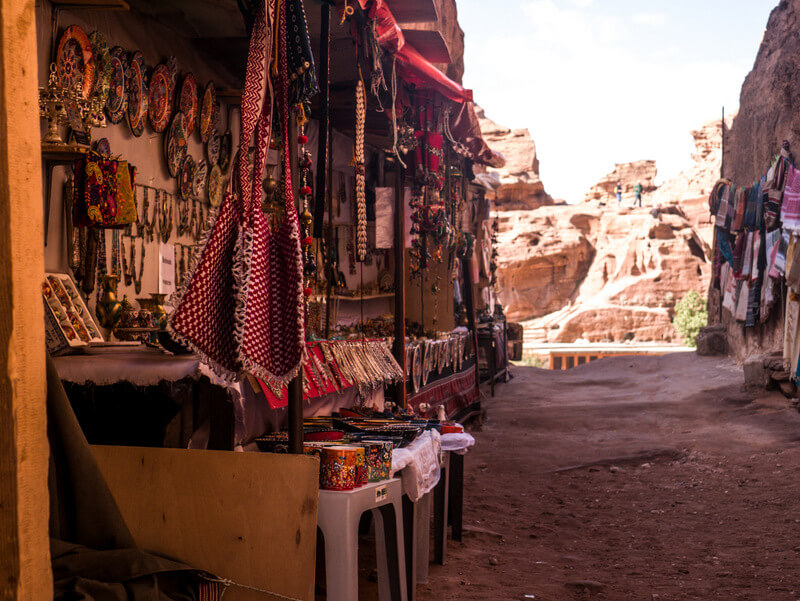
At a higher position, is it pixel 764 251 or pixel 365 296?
pixel 764 251

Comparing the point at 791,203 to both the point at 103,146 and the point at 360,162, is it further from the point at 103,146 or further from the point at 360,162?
the point at 103,146

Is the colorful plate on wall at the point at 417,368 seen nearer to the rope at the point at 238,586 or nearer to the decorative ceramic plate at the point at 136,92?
the decorative ceramic plate at the point at 136,92

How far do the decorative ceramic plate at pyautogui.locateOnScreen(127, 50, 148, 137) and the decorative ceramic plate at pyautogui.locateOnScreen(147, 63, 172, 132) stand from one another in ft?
0.39

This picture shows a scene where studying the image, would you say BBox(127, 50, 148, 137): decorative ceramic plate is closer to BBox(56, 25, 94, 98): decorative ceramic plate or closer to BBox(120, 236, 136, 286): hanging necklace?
BBox(56, 25, 94, 98): decorative ceramic plate

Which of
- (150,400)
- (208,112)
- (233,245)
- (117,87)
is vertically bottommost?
(150,400)

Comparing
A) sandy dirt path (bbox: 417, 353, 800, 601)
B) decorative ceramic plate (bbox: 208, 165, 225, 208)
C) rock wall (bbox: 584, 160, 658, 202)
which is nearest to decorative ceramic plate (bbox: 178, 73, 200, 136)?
decorative ceramic plate (bbox: 208, 165, 225, 208)

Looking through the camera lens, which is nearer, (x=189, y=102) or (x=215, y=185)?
(x=189, y=102)

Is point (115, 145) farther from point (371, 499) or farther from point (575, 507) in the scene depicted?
point (575, 507)

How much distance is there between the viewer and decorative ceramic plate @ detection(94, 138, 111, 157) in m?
4.23

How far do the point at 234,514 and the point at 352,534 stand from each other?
0.50 m

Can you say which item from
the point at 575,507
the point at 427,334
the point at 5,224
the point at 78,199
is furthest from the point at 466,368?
the point at 5,224

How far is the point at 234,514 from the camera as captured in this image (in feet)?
7.96

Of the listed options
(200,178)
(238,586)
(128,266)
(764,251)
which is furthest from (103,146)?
(764,251)

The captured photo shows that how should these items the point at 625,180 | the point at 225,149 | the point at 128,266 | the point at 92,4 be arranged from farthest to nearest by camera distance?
the point at 625,180, the point at 225,149, the point at 128,266, the point at 92,4
